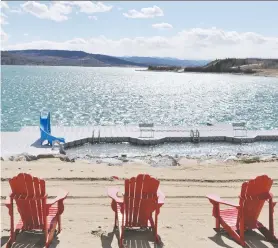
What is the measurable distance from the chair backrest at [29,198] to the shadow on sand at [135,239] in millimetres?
945

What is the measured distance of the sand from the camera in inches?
235

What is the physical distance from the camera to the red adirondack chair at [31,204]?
560 centimetres

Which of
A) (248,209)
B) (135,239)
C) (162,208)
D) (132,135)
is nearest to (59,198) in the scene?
(135,239)

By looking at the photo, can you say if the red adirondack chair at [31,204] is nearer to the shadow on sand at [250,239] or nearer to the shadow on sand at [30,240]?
the shadow on sand at [30,240]

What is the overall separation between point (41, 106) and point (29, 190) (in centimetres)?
4140

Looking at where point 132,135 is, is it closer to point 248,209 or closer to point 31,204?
point 248,209

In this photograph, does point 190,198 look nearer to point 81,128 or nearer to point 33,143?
point 33,143

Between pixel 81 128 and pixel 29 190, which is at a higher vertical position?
pixel 29 190

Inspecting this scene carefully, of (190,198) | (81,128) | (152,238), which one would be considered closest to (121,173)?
(190,198)

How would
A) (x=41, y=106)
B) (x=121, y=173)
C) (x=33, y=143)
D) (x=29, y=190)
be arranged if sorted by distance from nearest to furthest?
(x=29, y=190) → (x=121, y=173) → (x=33, y=143) → (x=41, y=106)

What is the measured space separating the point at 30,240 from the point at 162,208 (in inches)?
102

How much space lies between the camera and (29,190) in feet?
18.6

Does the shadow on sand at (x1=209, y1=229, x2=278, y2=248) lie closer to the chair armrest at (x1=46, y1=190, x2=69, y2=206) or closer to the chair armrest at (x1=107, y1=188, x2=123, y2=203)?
the chair armrest at (x1=107, y1=188, x2=123, y2=203)

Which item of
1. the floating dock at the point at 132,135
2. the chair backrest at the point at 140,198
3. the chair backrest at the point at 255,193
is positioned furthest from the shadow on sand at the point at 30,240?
the floating dock at the point at 132,135
